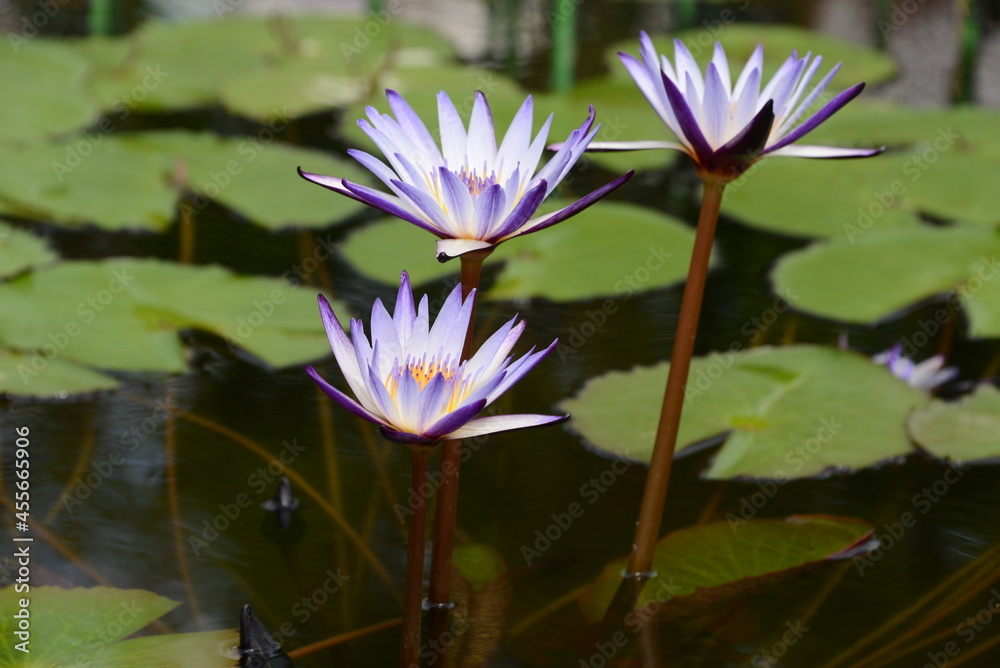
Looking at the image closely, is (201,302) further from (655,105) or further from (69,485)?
(655,105)

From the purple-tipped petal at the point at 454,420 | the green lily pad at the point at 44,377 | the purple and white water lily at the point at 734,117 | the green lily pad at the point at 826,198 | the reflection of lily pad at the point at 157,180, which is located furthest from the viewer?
the green lily pad at the point at 826,198

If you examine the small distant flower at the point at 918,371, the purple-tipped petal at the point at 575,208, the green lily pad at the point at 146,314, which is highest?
the purple-tipped petal at the point at 575,208

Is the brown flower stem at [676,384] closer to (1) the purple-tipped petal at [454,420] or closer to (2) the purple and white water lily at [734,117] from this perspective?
(2) the purple and white water lily at [734,117]

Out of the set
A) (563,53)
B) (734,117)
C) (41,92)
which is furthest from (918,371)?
(41,92)

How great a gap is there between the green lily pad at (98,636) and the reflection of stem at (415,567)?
27 centimetres

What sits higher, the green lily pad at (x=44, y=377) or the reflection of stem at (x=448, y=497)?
the reflection of stem at (x=448, y=497)

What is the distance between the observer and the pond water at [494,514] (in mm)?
1319

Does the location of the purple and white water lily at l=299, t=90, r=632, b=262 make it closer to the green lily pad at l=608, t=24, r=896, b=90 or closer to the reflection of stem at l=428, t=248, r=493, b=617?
the reflection of stem at l=428, t=248, r=493, b=617

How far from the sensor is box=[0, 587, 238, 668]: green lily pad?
1186 mm

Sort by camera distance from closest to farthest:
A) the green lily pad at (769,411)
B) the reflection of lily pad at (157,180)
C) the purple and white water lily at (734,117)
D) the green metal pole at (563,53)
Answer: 1. the purple and white water lily at (734,117)
2. the green lily pad at (769,411)
3. the reflection of lily pad at (157,180)
4. the green metal pole at (563,53)

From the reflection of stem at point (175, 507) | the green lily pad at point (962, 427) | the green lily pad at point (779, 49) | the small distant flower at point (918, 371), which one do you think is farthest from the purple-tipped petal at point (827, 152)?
the green lily pad at point (779, 49)

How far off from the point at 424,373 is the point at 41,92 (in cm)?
277

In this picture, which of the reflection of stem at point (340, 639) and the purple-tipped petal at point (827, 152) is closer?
the purple-tipped petal at point (827, 152)

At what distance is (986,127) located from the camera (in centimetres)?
308
